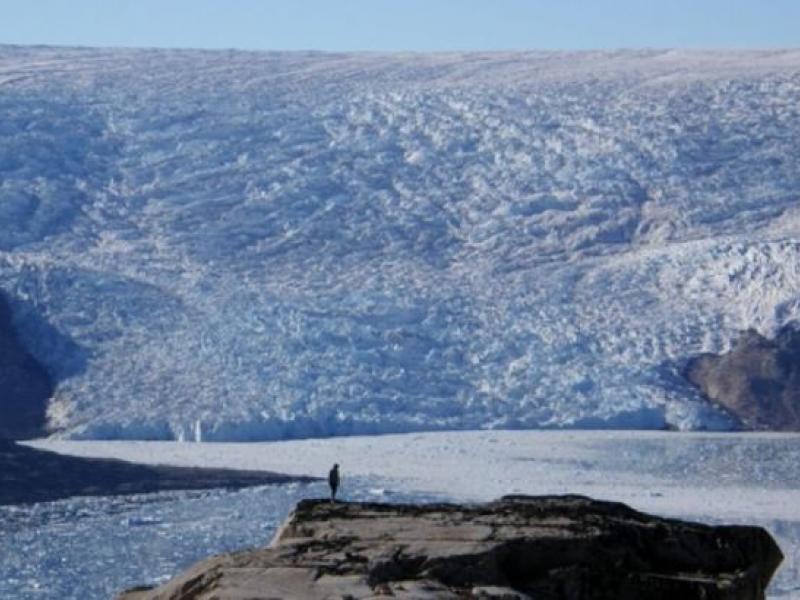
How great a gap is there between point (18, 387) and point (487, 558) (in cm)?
2469

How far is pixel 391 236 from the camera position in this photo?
34.0m

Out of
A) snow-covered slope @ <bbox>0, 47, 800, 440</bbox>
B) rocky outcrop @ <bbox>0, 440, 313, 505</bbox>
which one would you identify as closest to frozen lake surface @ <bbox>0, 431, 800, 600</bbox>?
rocky outcrop @ <bbox>0, 440, 313, 505</bbox>

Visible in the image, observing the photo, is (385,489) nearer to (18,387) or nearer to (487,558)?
(18,387)

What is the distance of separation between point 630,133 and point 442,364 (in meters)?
9.18

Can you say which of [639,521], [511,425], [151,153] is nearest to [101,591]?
[639,521]

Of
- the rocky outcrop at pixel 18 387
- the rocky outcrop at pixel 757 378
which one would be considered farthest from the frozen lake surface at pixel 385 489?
the rocky outcrop at pixel 18 387

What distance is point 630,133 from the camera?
36438 millimetres

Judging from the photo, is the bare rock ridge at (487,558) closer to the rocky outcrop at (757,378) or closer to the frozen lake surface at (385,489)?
the frozen lake surface at (385,489)

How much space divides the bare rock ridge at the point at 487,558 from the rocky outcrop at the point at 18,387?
74.3 feet

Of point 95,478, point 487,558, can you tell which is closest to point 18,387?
point 95,478

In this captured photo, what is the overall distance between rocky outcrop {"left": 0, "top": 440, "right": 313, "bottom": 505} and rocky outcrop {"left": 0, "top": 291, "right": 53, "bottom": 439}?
3.53 m

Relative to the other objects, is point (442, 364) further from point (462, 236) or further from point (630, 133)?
point (630, 133)

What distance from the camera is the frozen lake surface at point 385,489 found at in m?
16.2

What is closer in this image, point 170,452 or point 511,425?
point 170,452
